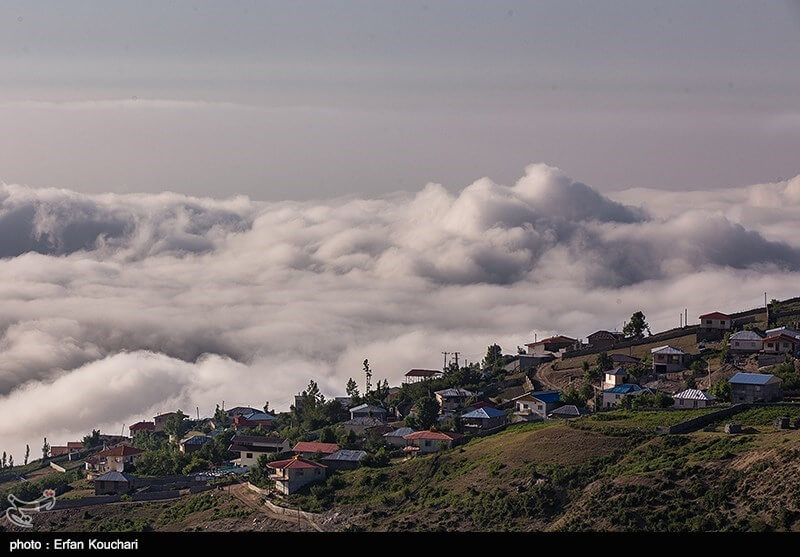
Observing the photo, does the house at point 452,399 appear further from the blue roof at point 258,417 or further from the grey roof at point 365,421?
the blue roof at point 258,417

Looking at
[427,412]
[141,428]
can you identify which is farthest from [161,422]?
[427,412]

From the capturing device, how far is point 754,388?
82375 mm

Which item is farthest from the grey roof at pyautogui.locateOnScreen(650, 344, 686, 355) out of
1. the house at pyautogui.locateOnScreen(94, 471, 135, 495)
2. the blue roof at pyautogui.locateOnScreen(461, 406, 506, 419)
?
the house at pyautogui.locateOnScreen(94, 471, 135, 495)

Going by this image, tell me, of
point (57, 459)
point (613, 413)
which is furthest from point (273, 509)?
point (57, 459)

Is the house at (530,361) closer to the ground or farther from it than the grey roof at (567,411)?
farther from it

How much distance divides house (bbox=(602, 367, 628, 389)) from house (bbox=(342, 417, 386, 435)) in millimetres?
17749

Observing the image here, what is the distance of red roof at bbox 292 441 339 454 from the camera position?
8556cm

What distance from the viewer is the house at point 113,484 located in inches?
3406

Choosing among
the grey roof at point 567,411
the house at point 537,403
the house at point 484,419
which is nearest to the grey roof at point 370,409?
the house at point 484,419

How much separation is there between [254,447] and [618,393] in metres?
28.0

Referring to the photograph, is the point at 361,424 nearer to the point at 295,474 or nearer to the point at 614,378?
the point at 614,378

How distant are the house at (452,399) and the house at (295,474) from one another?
20825 mm
